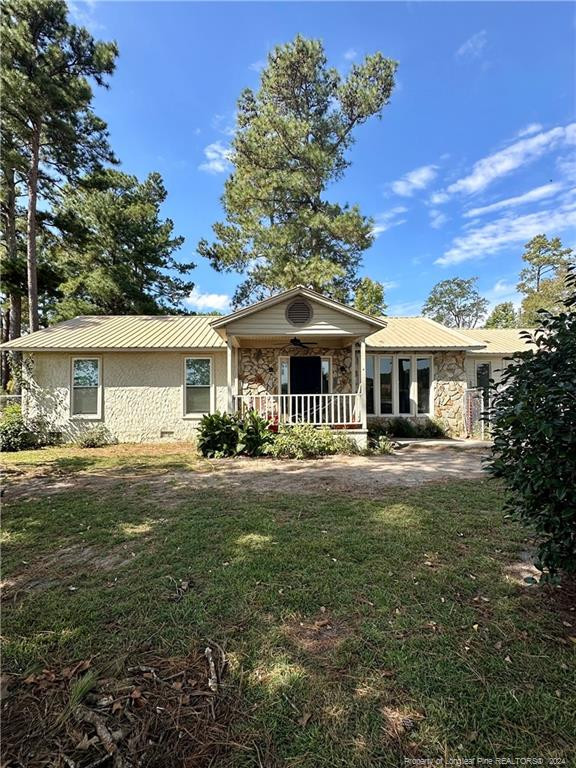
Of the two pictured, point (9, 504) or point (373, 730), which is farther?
point (9, 504)

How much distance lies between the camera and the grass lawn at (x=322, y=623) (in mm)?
1661

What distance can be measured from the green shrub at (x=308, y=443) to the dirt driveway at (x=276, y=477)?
1.52 ft

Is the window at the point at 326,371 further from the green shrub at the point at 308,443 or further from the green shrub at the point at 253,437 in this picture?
the green shrub at the point at 253,437

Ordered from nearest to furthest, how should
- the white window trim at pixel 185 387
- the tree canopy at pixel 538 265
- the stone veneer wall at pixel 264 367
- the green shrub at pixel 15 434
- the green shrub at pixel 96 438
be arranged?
the green shrub at pixel 15 434
the green shrub at pixel 96 438
the white window trim at pixel 185 387
the stone veneer wall at pixel 264 367
the tree canopy at pixel 538 265

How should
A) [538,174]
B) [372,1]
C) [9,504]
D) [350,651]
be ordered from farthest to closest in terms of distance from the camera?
[538,174] → [372,1] → [9,504] → [350,651]

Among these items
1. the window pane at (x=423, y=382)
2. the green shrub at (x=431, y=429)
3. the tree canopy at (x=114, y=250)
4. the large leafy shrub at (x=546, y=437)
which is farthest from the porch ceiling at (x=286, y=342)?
the tree canopy at (x=114, y=250)

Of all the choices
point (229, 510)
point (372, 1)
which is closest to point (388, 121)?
point (372, 1)

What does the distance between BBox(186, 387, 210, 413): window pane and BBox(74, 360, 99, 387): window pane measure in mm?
2961

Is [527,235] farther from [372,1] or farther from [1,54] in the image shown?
[1,54]

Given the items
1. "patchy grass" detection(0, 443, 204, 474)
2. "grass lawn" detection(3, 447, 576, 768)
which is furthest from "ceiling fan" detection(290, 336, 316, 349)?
"grass lawn" detection(3, 447, 576, 768)

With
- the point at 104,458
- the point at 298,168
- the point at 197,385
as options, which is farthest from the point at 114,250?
the point at 104,458

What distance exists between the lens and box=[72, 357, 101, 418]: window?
1146 centimetres

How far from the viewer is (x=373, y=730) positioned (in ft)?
5.43

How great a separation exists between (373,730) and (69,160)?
1996cm
